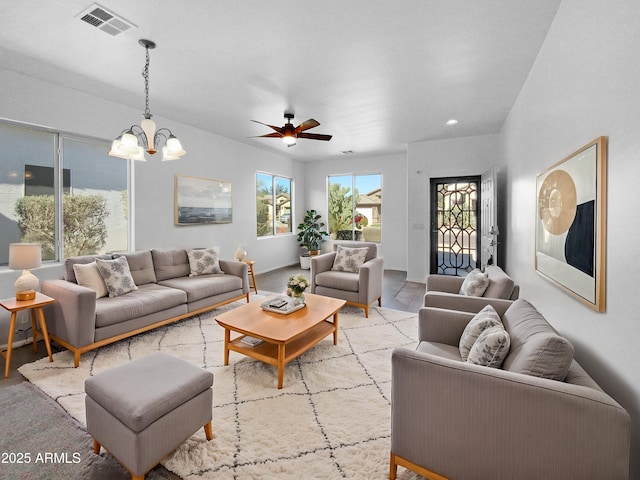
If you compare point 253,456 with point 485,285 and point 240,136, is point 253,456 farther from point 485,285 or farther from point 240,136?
point 240,136

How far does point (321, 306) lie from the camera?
3127 millimetres

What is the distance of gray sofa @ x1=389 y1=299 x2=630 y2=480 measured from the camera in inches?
42.8

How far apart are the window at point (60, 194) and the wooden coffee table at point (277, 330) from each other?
8.00 ft

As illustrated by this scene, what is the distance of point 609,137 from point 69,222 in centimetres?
498

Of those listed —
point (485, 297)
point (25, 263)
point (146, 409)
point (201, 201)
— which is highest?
point (201, 201)

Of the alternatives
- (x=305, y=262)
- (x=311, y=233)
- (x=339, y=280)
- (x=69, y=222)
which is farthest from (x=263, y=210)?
(x=69, y=222)

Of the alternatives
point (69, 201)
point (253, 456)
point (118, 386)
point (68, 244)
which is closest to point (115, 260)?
point (68, 244)

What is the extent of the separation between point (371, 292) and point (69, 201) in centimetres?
395

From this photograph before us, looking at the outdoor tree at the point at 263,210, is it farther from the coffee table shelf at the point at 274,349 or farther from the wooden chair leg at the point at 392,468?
the wooden chair leg at the point at 392,468

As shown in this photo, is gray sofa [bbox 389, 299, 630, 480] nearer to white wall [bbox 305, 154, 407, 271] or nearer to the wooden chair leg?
the wooden chair leg

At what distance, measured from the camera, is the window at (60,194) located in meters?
3.17

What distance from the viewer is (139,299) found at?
3.16 m

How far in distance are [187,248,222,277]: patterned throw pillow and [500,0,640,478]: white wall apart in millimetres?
3922

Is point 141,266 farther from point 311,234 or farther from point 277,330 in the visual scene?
point 311,234
